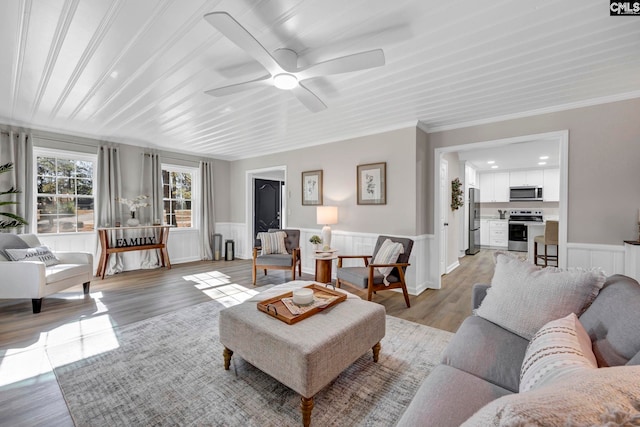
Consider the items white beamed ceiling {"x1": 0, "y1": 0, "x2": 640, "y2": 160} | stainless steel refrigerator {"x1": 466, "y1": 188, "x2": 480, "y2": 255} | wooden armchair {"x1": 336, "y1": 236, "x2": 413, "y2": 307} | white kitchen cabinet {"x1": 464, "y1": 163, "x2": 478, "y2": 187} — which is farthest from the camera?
stainless steel refrigerator {"x1": 466, "y1": 188, "x2": 480, "y2": 255}

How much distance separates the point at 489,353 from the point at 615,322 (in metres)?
0.52

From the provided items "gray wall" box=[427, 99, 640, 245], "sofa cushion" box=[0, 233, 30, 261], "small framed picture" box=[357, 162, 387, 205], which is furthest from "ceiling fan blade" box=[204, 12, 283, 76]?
"sofa cushion" box=[0, 233, 30, 261]

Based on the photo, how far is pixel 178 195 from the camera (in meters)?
6.00

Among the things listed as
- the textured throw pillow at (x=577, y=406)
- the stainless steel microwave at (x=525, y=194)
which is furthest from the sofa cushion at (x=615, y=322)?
the stainless steel microwave at (x=525, y=194)

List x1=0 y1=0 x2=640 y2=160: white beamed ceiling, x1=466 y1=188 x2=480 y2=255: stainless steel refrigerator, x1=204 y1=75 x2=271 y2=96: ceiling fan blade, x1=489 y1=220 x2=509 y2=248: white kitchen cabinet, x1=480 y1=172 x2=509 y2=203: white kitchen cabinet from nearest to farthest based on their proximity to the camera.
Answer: x1=0 y1=0 x2=640 y2=160: white beamed ceiling, x1=204 y1=75 x2=271 y2=96: ceiling fan blade, x1=466 y1=188 x2=480 y2=255: stainless steel refrigerator, x1=489 y1=220 x2=509 y2=248: white kitchen cabinet, x1=480 y1=172 x2=509 y2=203: white kitchen cabinet

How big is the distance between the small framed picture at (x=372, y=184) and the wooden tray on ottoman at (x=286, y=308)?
6.97 ft

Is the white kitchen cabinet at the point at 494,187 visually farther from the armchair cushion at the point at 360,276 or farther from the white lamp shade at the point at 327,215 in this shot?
the armchair cushion at the point at 360,276

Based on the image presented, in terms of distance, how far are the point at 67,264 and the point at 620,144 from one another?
670 cm

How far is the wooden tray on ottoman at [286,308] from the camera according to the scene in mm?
1824

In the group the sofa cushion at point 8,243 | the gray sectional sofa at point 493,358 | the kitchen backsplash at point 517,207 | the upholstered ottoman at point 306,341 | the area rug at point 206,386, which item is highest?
the kitchen backsplash at point 517,207

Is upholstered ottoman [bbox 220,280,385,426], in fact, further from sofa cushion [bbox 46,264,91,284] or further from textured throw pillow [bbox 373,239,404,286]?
sofa cushion [bbox 46,264,91,284]

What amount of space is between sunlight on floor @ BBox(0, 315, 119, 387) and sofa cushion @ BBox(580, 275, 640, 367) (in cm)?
326

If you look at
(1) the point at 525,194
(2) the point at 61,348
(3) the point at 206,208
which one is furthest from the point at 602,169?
(3) the point at 206,208

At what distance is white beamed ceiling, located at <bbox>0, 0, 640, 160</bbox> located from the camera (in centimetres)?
170
